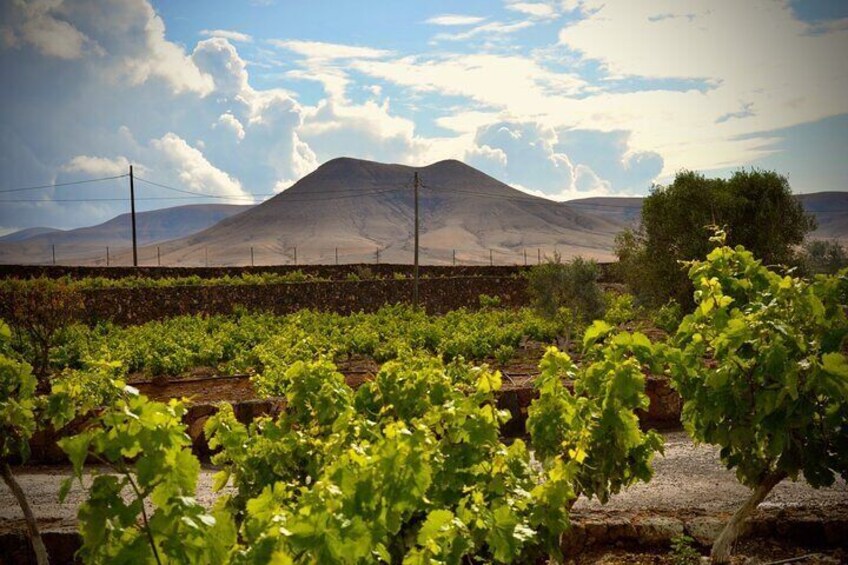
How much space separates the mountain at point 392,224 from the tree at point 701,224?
89892mm

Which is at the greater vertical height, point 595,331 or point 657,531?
point 595,331

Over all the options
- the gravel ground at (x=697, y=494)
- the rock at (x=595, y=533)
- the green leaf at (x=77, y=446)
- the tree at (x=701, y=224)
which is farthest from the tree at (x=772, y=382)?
the tree at (x=701, y=224)

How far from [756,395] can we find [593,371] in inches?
43.3

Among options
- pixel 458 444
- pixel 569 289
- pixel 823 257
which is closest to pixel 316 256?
pixel 823 257

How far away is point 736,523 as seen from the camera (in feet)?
18.9

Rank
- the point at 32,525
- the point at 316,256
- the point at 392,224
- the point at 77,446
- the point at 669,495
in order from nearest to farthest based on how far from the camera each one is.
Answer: the point at 77,446
the point at 32,525
the point at 669,495
the point at 316,256
the point at 392,224

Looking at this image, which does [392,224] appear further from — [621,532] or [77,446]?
[77,446]

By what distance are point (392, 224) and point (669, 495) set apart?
155 metres

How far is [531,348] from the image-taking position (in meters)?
22.8

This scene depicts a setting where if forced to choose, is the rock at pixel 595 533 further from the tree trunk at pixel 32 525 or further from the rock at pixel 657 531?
the tree trunk at pixel 32 525

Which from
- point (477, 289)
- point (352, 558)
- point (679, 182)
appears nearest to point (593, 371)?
point (352, 558)

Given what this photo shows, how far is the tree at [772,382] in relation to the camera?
5059mm

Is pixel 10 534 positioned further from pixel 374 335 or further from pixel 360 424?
pixel 374 335

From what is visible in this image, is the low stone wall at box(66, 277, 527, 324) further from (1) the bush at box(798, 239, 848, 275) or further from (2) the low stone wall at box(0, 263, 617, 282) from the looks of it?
(1) the bush at box(798, 239, 848, 275)
